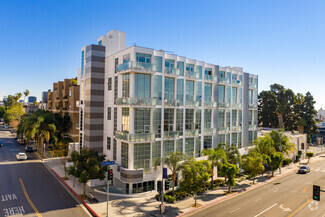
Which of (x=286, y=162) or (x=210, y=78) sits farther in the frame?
(x=286, y=162)

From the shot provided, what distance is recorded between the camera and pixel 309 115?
3201 inches

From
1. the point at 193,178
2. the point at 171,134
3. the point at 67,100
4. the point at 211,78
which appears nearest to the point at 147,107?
the point at 171,134

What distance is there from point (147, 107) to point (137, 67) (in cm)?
580

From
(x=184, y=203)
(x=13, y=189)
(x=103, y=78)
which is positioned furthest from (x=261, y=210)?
(x=13, y=189)

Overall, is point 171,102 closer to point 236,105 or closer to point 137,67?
point 137,67

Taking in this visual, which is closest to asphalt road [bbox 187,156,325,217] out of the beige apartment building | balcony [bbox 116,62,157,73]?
balcony [bbox 116,62,157,73]

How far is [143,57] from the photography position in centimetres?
3127

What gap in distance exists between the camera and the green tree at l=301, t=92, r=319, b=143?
81000mm

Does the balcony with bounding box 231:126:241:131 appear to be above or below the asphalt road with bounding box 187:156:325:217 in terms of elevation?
above

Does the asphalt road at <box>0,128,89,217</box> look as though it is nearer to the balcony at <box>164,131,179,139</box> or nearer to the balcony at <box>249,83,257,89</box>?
the balcony at <box>164,131,179,139</box>

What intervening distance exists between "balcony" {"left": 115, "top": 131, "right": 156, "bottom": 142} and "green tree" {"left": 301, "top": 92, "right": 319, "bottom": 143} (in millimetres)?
74137

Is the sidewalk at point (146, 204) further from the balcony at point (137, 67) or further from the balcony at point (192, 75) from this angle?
the balcony at point (192, 75)

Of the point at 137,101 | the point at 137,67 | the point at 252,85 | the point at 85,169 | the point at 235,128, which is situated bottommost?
the point at 85,169

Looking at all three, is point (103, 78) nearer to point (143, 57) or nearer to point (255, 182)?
→ point (143, 57)
